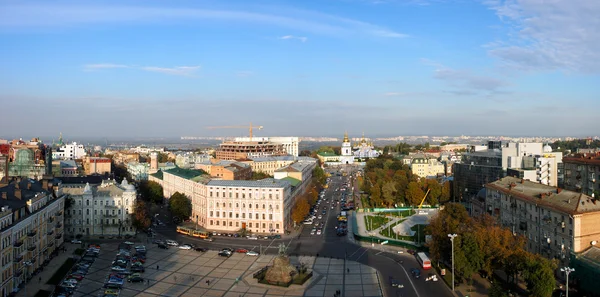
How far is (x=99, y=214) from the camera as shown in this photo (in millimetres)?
62750

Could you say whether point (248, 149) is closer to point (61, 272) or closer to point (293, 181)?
point (293, 181)

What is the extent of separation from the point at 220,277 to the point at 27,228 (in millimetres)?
17891

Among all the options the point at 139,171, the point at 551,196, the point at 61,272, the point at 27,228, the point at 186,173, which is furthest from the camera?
the point at 139,171

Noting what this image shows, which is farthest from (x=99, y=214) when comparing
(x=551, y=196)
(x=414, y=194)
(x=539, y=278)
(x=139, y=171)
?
(x=139, y=171)

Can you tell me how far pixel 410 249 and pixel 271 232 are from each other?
716 inches

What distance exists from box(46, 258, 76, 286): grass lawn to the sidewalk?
0.36 m

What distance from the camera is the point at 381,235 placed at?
6303 centimetres

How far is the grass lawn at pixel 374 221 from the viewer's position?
69.1 meters

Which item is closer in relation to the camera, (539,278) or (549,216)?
(539,278)

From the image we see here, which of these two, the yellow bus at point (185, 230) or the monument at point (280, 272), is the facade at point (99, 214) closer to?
the yellow bus at point (185, 230)

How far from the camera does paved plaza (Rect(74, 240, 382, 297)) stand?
4088 centimetres

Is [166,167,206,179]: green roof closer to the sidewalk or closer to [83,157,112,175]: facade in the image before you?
the sidewalk

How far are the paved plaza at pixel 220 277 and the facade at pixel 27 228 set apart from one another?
510 centimetres

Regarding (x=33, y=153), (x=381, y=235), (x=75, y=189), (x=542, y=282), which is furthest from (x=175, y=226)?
(x=542, y=282)
